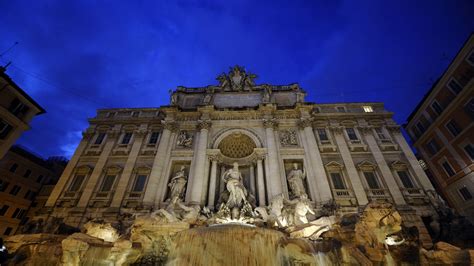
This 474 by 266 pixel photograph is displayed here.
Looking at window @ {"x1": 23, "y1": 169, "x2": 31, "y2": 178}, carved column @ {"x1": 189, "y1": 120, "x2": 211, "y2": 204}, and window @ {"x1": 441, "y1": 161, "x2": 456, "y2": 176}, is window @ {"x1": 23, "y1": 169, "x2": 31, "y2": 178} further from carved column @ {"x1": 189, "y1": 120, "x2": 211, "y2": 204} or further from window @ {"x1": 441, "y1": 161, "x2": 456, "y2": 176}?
window @ {"x1": 441, "y1": 161, "x2": 456, "y2": 176}

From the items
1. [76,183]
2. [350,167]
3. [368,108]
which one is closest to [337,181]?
[350,167]

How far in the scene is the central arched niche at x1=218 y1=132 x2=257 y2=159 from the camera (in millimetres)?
20391

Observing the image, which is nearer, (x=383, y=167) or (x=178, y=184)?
(x=178, y=184)

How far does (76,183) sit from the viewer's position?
60.3ft

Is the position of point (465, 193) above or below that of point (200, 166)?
below

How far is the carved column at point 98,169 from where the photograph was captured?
16.9 metres

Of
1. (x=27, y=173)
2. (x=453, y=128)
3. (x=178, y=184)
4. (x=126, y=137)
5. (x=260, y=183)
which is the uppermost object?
(x=453, y=128)

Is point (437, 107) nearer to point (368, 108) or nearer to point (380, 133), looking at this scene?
point (368, 108)

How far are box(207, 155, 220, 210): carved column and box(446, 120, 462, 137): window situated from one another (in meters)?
23.3

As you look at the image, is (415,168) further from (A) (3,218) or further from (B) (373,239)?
(A) (3,218)

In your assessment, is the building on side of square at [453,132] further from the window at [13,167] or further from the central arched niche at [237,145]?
the window at [13,167]

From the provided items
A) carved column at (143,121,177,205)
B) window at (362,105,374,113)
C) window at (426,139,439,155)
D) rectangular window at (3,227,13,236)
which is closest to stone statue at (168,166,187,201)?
carved column at (143,121,177,205)

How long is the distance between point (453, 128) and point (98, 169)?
34080mm

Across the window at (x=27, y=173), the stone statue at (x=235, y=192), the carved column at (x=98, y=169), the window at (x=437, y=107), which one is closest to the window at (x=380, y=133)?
the window at (x=437, y=107)
